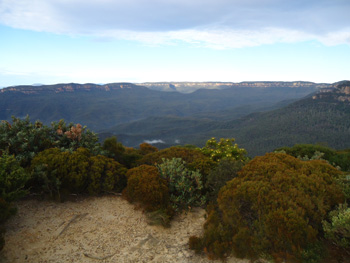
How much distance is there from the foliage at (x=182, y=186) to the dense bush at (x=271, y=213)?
1330mm

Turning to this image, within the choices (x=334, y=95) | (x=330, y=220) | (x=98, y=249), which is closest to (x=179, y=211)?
(x=98, y=249)

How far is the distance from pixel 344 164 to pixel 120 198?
13.8 metres

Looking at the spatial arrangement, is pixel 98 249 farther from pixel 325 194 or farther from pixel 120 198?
pixel 325 194

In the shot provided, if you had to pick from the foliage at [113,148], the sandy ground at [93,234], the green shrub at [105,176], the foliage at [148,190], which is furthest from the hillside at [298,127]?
the sandy ground at [93,234]

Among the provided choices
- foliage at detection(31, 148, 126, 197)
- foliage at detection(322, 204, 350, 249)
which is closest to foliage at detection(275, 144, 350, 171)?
foliage at detection(322, 204, 350, 249)

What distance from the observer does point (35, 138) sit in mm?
10102

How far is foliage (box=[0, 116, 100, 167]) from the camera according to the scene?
9.23 m

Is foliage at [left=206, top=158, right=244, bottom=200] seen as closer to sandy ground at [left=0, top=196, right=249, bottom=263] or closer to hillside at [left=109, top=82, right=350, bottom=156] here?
sandy ground at [left=0, top=196, right=249, bottom=263]

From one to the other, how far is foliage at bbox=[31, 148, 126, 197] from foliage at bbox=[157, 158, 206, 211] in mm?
1816

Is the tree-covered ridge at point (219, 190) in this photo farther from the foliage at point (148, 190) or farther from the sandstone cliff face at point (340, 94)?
the sandstone cliff face at point (340, 94)

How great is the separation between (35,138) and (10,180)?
3.72 metres

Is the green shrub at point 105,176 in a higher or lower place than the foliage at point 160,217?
higher

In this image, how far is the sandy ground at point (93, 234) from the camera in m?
5.70

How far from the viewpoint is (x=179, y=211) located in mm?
7711
